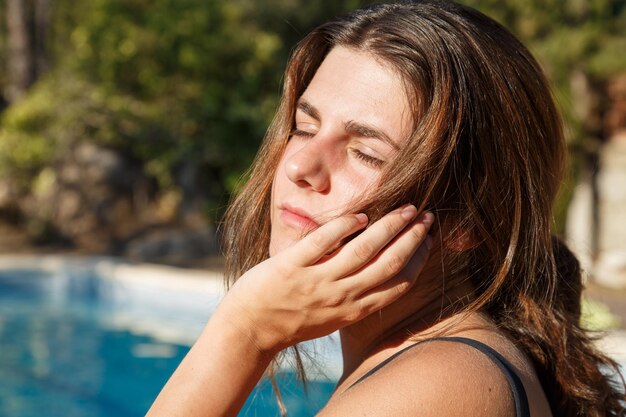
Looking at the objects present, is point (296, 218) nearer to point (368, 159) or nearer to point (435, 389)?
point (368, 159)

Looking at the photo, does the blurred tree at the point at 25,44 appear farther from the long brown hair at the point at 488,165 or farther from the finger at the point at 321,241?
the finger at the point at 321,241

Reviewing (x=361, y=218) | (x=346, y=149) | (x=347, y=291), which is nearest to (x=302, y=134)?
(x=346, y=149)

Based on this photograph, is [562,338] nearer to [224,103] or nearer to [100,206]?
[224,103]

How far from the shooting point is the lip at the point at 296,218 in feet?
5.59

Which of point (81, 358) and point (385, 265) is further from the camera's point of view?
point (81, 358)

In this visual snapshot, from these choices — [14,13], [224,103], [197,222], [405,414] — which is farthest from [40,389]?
[14,13]

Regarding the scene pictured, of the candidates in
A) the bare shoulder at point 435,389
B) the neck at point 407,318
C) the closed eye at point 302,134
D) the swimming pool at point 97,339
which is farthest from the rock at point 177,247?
the bare shoulder at point 435,389

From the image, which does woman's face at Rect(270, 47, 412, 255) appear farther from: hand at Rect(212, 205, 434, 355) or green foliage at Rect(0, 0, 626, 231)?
green foliage at Rect(0, 0, 626, 231)

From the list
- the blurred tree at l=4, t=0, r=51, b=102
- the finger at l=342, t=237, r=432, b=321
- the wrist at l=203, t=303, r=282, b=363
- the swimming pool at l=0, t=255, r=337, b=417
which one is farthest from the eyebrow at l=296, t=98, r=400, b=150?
the blurred tree at l=4, t=0, r=51, b=102

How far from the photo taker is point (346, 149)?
5.58 feet

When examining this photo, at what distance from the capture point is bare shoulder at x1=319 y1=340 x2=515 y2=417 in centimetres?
131

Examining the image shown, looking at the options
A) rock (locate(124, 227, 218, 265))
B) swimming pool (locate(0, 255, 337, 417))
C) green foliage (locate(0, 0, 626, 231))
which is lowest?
rock (locate(124, 227, 218, 265))

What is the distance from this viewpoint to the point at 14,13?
16.3 meters

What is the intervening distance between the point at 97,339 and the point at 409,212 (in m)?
7.30
